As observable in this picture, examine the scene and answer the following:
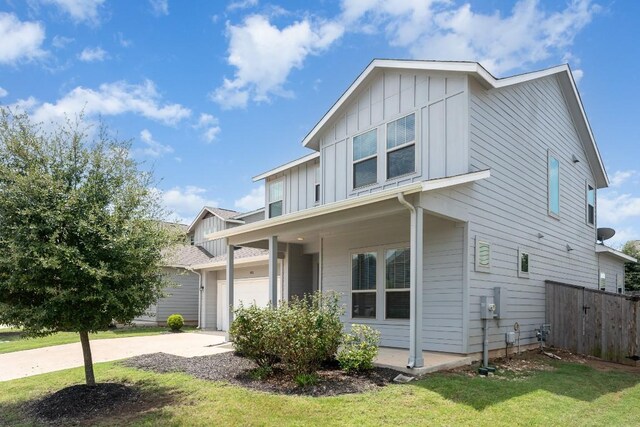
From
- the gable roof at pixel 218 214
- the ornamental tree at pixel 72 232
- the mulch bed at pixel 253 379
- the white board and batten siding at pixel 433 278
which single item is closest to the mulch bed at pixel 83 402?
the ornamental tree at pixel 72 232

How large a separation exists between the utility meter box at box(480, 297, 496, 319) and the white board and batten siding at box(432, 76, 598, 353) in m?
0.14

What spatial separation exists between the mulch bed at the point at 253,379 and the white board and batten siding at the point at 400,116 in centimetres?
447

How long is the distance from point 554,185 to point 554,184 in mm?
28

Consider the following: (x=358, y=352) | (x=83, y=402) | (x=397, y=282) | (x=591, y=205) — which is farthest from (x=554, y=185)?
(x=83, y=402)

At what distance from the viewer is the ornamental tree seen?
20.9 ft

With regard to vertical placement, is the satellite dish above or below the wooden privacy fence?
above

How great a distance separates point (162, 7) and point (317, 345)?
8.75m

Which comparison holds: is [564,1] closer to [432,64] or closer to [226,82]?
[432,64]

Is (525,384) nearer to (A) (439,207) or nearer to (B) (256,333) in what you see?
(A) (439,207)

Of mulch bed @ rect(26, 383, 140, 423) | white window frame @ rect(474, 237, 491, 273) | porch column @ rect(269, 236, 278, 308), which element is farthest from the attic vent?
mulch bed @ rect(26, 383, 140, 423)

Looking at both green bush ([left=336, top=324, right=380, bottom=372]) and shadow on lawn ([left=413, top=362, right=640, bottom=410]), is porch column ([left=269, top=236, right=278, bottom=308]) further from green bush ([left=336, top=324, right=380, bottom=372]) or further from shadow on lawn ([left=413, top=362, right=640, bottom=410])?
shadow on lawn ([left=413, top=362, right=640, bottom=410])

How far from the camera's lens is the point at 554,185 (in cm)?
1266

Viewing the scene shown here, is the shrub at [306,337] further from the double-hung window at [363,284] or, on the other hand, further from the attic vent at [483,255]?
the attic vent at [483,255]

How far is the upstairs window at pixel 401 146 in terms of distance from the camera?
33.7 ft
